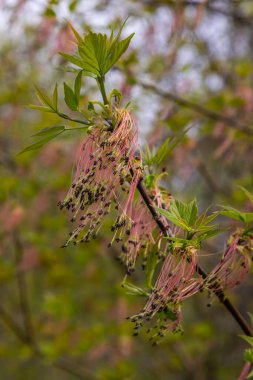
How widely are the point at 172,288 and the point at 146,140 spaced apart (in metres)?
1.38

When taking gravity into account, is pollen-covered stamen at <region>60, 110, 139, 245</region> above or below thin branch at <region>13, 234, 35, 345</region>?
above

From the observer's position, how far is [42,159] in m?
4.11

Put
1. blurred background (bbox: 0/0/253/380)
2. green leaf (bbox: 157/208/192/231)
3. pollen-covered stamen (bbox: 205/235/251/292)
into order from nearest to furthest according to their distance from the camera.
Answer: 1. green leaf (bbox: 157/208/192/231)
2. pollen-covered stamen (bbox: 205/235/251/292)
3. blurred background (bbox: 0/0/253/380)

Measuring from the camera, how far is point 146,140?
2.36 metres

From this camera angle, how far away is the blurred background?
123 inches

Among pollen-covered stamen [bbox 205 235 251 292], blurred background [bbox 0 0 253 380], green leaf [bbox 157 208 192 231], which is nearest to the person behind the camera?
green leaf [bbox 157 208 192 231]

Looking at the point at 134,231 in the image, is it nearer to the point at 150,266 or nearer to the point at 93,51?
the point at 150,266

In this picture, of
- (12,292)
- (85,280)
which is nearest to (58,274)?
(85,280)

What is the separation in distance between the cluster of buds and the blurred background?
1270mm

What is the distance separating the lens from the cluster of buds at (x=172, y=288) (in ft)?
3.30

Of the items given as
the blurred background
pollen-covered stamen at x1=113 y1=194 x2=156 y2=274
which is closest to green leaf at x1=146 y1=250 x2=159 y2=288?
pollen-covered stamen at x1=113 y1=194 x2=156 y2=274

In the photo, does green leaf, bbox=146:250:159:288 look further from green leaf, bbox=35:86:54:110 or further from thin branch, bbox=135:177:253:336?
green leaf, bbox=35:86:54:110

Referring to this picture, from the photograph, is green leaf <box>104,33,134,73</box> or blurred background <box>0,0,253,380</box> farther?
blurred background <box>0,0,253,380</box>

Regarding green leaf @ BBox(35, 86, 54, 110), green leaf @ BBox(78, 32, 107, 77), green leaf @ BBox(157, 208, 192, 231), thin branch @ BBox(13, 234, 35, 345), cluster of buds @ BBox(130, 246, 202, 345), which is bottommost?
thin branch @ BBox(13, 234, 35, 345)
